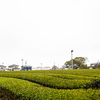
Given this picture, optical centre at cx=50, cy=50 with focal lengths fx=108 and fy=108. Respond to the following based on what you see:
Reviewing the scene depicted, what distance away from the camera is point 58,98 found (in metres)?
3.95

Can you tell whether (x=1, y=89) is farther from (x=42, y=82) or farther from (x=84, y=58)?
(x=84, y=58)

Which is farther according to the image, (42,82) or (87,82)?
(42,82)

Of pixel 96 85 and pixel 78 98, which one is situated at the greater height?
pixel 78 98

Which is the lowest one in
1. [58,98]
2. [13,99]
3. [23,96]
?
[13,99]

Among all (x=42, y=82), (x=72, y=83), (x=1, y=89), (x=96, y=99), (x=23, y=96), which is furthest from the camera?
(x=42, y=82)

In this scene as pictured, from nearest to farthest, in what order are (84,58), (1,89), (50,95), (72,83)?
(50,95), (72,83), (1,89), (84,58)

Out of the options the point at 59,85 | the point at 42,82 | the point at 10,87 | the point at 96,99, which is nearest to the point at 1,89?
the point at 10,87

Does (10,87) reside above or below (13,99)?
above

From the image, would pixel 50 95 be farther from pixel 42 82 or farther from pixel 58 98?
pixel 42 82

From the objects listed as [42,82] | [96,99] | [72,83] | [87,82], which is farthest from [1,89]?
[96,99]

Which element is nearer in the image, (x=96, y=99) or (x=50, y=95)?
(x=96, y=99)

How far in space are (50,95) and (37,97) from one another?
60 cm

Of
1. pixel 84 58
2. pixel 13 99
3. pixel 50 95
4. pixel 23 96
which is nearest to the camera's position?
pixel 50 95

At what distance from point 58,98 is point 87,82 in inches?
140
